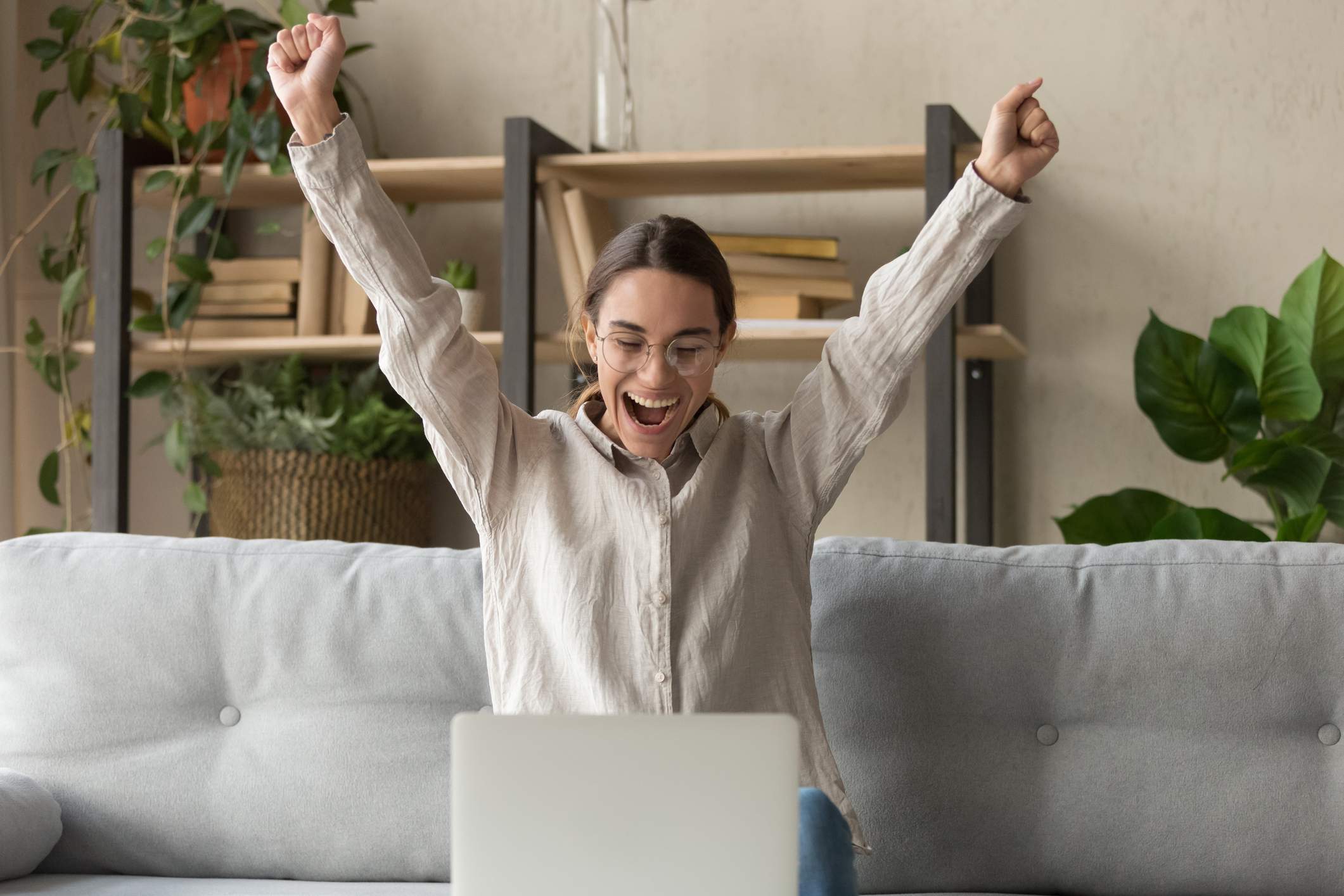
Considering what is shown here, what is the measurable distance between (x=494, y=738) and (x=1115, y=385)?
1835 mm

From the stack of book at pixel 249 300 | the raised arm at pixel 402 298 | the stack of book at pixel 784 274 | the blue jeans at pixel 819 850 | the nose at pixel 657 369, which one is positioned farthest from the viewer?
the stack of book at pixel 249 300

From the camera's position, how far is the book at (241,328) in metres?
2.35

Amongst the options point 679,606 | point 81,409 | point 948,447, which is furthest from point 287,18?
point 679,606

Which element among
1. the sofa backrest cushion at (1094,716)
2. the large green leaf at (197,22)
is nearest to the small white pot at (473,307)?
the large green leaf at (197,22)

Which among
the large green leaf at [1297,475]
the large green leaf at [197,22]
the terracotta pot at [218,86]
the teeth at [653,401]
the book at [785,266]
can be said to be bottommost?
the large green leaf at [1297,475]

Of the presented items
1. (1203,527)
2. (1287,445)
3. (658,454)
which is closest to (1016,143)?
(658,454)

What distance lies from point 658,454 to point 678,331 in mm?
127

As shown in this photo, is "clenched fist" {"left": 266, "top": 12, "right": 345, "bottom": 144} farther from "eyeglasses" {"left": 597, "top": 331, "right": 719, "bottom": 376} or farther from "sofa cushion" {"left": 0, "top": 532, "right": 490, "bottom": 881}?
"sofa cushion" {"left": 0, "top": 532, "right": 490, "bottom": 881}

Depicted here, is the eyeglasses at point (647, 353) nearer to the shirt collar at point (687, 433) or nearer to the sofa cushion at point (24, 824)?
the shirt collar at point (687, 433)

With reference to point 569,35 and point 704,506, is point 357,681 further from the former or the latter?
point 569,35

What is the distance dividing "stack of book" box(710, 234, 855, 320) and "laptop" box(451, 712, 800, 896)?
4.70ft

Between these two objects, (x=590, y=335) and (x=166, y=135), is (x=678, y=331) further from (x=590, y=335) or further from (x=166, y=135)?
(x=166, y=135)

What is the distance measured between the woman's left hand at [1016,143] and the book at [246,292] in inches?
58.8

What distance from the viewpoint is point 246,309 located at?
2.38 metres
